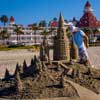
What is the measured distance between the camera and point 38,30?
11450 cm

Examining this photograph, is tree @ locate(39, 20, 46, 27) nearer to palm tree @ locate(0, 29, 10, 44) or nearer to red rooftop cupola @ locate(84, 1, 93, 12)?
red rooftop cupola @ locate(84, 1, 93, 12)

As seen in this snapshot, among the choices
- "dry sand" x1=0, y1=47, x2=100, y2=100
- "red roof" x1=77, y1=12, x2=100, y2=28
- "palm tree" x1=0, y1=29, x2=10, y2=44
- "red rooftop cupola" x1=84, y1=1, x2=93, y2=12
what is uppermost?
"red rooftop cupola" x1=84, y1=1, x2=93, y2=12

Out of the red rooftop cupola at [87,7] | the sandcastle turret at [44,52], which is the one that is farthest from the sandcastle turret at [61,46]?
the red rooftop cupola at [87,7]

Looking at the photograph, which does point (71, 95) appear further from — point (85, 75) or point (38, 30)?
point (38, 30)

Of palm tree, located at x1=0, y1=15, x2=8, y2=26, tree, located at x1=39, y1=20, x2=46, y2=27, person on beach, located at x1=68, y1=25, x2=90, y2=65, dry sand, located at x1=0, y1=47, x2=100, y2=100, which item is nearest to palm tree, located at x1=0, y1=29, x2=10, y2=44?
dry sand, located at x1=0, y1=47, x2=100, y2=100

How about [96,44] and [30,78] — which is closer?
[30,78]

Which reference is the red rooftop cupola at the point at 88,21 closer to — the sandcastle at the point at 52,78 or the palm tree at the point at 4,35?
the palm tree at the point at 4,35

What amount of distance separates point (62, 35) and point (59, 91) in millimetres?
7499

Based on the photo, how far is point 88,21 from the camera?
379 ft

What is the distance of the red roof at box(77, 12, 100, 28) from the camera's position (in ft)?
377

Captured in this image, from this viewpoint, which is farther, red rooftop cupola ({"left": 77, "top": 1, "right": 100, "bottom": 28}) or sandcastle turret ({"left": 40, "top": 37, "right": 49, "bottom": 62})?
red rooftop cupola ({"left": 77, "top": 1, "right": 100, "bottom": 28})

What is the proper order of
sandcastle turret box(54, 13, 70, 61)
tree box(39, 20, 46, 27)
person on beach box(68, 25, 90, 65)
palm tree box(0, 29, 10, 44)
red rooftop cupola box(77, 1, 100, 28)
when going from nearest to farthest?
person on beach box(68, 25, 90, 65)
sandcastle turret box(54, 13, 70, 61)
palm tree box(0, 29, 10, 44)
red rooftop cupola box(77, 1, 100, 28)
tree box(39, 20, 46, 27)

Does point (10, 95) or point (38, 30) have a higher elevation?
point (38, 30)

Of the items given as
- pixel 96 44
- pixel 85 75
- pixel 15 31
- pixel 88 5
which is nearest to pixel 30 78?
pixel 85 75
